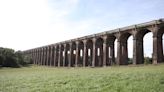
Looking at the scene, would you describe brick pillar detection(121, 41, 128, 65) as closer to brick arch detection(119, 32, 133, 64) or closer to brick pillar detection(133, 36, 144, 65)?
brick arch detection(119, 32, 133, 64)

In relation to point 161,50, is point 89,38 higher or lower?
higher

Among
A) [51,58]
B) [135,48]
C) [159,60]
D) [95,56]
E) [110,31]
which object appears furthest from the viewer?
[51,58]

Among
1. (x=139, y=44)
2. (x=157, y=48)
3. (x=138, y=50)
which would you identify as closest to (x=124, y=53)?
(x=138, y=50)

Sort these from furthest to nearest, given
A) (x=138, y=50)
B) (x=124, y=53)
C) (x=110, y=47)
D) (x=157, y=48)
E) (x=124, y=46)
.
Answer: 1. (x=110, y=47)
2. (x=124, y=46)
3. (x=124, y=53)
4. (x=138, y=50)
5. (x=157, y=48)

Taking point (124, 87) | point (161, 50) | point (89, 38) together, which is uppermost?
point (89, 38)

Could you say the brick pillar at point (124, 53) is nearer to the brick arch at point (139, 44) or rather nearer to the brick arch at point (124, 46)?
the brick arch at point (124, 46)

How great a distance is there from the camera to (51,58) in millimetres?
77125

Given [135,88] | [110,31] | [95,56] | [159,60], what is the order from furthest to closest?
1. [95,56]
2. [110,31]
3. [159,60]
4. [135,88]

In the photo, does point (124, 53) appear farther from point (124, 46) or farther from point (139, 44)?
point (139, 44)

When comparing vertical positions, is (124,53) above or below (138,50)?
below

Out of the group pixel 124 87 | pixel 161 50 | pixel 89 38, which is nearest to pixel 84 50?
pixel 89 38

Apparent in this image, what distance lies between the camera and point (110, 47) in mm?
48750

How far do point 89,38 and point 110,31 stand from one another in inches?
324

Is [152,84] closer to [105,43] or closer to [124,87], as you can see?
[124,87]
